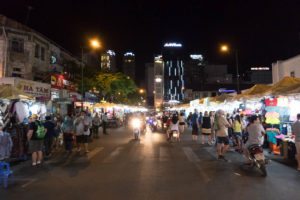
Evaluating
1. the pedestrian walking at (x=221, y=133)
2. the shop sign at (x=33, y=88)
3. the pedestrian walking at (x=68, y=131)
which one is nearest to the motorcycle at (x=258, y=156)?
the pedestrian walking at (x=221, y=133)

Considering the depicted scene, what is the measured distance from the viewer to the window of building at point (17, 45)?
3009cm

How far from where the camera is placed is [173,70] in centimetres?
16988

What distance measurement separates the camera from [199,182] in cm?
883

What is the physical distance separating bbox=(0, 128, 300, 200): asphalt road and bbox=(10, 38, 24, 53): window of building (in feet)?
65.8

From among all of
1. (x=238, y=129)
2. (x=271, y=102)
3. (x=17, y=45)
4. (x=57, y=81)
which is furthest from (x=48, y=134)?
(x=17, y=45)

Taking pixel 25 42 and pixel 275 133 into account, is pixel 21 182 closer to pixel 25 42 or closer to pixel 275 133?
pixel 275 133

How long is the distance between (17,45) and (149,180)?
2561 centimetres

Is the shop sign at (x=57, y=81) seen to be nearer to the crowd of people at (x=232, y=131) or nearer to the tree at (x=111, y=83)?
the tree at (x=111, y=83)

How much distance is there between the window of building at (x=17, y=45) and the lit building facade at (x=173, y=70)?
137435 millimetres

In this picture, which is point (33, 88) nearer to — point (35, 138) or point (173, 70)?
point (35, 138)

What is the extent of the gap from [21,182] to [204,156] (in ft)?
25.0

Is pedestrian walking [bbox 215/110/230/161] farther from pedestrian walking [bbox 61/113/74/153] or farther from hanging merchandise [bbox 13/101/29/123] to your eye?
hanging merchandise [bbox 13/101/29/123]

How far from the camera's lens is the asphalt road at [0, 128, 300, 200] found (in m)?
7.54

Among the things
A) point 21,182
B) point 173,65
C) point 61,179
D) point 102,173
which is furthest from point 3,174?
point 173,65
